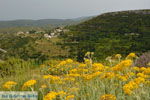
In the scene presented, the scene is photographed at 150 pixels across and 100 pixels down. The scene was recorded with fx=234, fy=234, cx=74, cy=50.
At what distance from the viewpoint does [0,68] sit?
1160 centimetres

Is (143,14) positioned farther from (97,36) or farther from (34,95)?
(34,95)

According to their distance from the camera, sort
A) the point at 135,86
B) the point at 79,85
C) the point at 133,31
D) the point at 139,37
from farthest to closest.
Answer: the point at 133,31, the point at 139,37, the point at 79,85, the point at 135,86

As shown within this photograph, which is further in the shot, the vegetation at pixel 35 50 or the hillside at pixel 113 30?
the hillside at pixel 113 30

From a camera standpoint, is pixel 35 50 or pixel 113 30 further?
pixel 113 30

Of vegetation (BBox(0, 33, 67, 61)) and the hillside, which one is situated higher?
the hillside

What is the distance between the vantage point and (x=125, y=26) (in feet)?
207

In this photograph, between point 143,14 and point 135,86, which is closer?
point 135,86

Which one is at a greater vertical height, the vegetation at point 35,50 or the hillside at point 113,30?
the hillside at point 113,30

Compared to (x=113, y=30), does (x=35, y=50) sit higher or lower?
lower

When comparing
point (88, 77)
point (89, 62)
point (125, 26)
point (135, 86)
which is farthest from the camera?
point (125, 26)

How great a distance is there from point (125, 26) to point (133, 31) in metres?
5.26

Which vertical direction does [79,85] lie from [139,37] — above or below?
above

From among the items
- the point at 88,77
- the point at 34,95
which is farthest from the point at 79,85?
the point at 34,95

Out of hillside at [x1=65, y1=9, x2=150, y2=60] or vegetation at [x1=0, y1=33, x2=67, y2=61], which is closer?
vegetation at [x1=0, y1=33, x2=67, y2=61]
